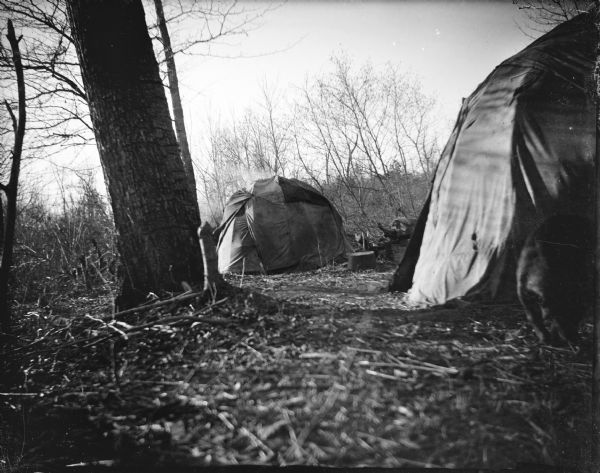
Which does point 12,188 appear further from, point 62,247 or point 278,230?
point 278,230

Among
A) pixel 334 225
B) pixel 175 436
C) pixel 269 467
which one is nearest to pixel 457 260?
pixel 269 467

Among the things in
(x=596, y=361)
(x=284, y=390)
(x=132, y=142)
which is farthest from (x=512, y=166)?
(x=132, y=142)

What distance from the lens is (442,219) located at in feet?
10.4

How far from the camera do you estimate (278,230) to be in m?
6.81

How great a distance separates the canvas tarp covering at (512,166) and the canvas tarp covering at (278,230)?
3.87m

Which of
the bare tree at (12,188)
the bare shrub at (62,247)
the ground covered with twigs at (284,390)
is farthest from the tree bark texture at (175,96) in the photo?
the ground covered with twigs at (284,390)

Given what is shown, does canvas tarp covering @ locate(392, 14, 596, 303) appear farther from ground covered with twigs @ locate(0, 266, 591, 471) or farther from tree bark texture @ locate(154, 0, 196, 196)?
tree bark texture @ locate(154, 0, 196, 196)

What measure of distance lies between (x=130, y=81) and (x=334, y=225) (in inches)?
215

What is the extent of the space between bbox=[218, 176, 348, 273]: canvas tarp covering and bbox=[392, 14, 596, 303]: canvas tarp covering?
152 inches

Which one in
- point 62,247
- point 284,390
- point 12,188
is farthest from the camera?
point 62,247

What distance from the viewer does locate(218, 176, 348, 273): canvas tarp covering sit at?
670 cm

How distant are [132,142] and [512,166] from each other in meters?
3.08

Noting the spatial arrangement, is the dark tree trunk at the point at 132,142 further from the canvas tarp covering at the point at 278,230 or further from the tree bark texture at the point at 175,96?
the tree bark texture at the point at 175,96

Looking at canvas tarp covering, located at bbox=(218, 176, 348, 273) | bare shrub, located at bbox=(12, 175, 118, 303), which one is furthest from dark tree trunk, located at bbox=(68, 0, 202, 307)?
canvas tarp covering, located at bbox=(218, 176, 348, 273)
